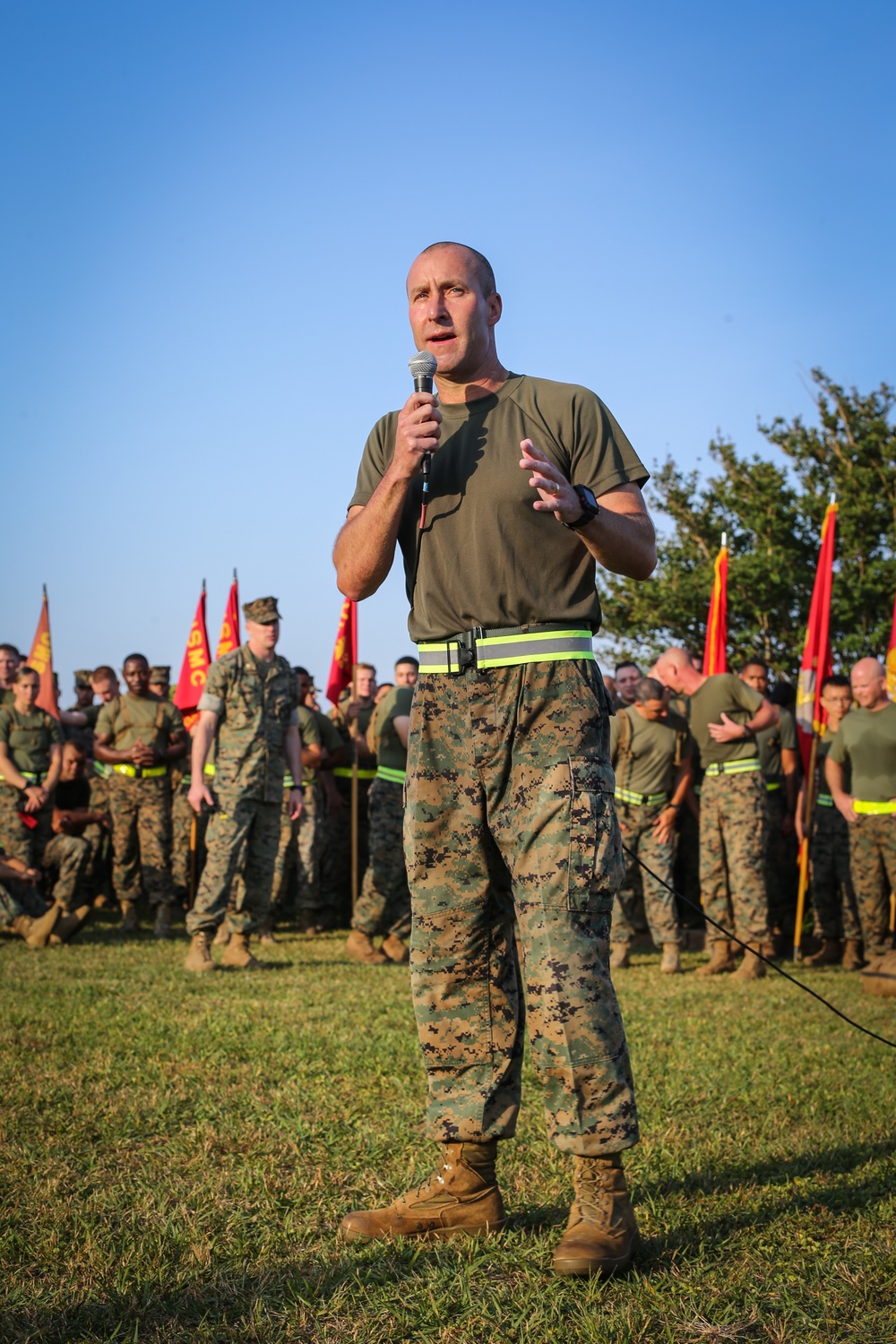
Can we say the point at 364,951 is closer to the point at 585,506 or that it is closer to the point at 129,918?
the point at 129,918

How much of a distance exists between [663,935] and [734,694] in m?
2.16

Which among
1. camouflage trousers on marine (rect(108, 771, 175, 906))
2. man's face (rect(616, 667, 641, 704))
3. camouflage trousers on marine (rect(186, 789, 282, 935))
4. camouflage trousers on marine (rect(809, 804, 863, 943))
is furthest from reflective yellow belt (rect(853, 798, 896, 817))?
camouflage trousers on marine (rect(108, 771, 175, 906))

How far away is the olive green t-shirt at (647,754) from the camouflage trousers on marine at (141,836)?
15.1 ft

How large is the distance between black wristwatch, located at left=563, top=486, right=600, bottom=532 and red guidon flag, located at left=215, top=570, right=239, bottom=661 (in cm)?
1202

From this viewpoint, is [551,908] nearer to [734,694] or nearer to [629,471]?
[629,471]

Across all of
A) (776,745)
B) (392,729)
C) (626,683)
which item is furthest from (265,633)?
(776,745)

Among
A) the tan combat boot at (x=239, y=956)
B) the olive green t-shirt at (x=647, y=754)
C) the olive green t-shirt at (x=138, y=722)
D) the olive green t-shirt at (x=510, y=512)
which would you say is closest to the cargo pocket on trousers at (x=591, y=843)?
the olive green t-shirt at (x=510, y=512)

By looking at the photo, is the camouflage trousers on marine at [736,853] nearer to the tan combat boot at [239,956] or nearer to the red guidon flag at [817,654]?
the red guidon flag at [817,654]

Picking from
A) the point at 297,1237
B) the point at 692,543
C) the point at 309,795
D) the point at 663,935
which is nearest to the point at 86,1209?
the point at 297,1237

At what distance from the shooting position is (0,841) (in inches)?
435

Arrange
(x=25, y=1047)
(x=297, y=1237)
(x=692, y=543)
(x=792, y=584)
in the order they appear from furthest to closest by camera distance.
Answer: (x=692, y=543) → (x=792, y=584) → (x=25, y=1047) → (x=297, y=1237)

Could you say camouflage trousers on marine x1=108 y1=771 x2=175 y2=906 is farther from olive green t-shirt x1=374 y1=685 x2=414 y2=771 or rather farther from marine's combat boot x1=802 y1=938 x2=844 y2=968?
marine's combat boot x1=802 y1=938 x2=844 y2=968

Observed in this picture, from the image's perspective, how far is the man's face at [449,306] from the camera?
130 inches

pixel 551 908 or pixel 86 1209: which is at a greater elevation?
pixel 551 908
